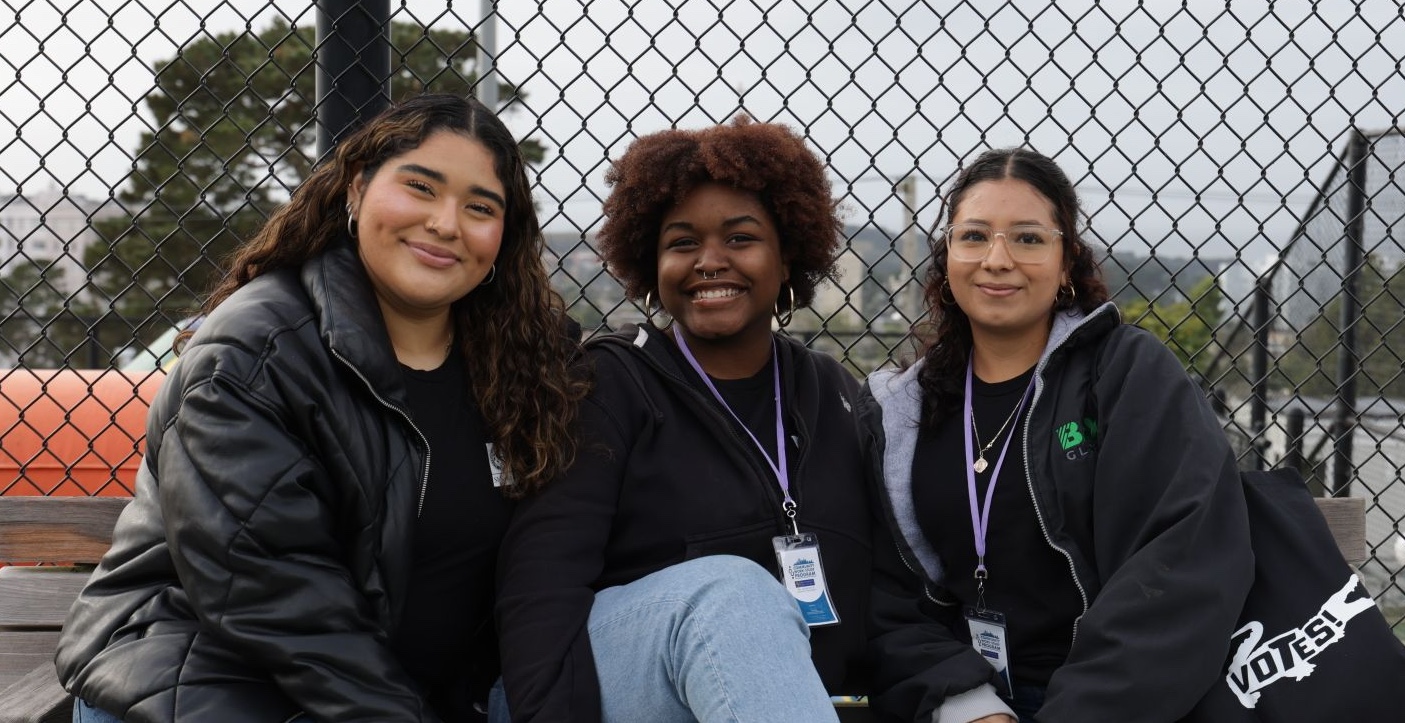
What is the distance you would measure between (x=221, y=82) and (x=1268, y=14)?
1497 cm

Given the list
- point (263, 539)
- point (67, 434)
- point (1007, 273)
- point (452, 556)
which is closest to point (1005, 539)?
point (1007, 273)

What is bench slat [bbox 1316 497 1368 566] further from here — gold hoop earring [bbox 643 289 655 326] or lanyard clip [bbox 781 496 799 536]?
gold hoop earring [bbox 643 289 655 326]

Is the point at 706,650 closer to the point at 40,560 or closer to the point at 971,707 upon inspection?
the point at 971,707

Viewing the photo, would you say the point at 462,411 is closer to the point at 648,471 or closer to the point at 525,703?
the point at 648,471

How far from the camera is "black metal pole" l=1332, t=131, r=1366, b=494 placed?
375cm

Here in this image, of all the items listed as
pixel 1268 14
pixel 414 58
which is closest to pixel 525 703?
pixel 1268 14

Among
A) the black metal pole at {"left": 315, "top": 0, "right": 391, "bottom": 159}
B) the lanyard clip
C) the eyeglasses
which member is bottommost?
the lanyard clip

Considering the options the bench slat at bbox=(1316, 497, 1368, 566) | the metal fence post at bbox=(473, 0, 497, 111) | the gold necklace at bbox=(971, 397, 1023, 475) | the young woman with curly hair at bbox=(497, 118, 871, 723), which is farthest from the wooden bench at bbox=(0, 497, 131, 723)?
the bench slat at bbox=(1316, 497, 1368, 566)

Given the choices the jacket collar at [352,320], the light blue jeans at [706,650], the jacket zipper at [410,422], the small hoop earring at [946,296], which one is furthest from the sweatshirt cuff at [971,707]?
the jacket collar at [352,320]

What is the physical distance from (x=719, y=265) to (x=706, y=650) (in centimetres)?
95

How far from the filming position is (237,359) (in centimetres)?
205

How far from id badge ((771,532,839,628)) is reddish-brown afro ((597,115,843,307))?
2.51 feet

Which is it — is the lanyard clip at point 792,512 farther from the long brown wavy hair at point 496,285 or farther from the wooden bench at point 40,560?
the wooden bench at point 40,560

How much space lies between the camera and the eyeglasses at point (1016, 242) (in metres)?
2.61
